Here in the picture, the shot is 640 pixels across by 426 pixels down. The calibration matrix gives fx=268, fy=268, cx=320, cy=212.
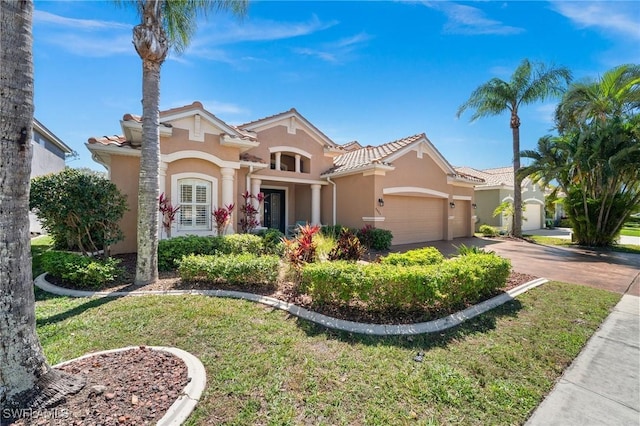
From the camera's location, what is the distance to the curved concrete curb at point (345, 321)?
5000 millimetres

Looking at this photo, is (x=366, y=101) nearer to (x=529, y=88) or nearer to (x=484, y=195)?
(x=529, y=88)

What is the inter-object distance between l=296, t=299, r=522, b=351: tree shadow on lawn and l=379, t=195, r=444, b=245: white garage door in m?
9.14

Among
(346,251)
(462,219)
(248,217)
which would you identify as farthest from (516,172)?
(248,217)

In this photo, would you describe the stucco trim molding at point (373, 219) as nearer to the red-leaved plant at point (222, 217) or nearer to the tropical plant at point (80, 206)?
the red-leaved plant at point (222, 217)

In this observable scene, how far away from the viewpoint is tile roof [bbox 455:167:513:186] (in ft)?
90.2

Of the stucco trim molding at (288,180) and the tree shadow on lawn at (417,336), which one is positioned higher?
the stucco trim molding at (288,180)

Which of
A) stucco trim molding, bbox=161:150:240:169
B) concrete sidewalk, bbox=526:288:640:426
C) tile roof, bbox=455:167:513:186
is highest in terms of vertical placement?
tile roof, bbox=455:167:513:186

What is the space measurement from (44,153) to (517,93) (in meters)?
36.2

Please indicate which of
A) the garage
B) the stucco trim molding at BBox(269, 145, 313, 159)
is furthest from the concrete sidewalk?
the garage

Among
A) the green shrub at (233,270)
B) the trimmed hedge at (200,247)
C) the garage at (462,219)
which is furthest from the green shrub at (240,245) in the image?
the garage at (462,219)

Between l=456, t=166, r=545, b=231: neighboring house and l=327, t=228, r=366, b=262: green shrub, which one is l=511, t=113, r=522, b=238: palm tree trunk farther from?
l=327, t=228, r=366, b=262: green shrub

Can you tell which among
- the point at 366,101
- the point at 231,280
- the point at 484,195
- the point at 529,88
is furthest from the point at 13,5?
the point at 484,195

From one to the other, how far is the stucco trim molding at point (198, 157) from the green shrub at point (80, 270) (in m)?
4.52

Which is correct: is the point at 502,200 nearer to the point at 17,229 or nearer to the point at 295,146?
the point at 295,146
